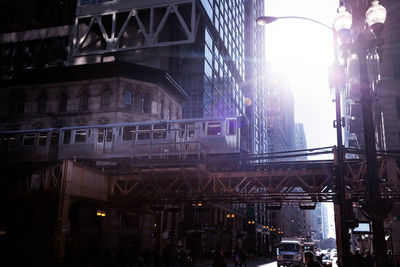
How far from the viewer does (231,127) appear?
2897 centimetres

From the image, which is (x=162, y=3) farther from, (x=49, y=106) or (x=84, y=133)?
(x=84, y=133)

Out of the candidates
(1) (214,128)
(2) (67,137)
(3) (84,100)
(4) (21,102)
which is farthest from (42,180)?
(4) (21,102)

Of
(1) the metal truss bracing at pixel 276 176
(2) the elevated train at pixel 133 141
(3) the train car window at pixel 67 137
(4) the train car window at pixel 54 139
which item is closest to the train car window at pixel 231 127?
(2) the elevated train at pixel 133 141

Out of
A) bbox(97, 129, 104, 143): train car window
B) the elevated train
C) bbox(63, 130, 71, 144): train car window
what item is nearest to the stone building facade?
bbox(63, 130, 71, 144): train car window

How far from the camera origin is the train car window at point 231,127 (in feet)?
94.6

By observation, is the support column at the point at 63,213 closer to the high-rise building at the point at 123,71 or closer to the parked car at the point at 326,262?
the high-rise building at the point at 123,71

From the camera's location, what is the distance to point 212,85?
216ft

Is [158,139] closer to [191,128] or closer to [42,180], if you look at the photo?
[191,128]

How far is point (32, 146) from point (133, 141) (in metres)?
9.75

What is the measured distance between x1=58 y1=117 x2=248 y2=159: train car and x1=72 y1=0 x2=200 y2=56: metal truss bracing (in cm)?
1541

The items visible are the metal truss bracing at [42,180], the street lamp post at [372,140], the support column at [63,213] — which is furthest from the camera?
the metal truss bracing at [42,180]

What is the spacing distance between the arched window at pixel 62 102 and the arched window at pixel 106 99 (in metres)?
4.89

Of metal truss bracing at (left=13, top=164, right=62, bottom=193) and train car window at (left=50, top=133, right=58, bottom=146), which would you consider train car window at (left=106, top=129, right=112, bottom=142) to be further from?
metal truss bracing at (left=13, top=164, right=62, bottom=193)

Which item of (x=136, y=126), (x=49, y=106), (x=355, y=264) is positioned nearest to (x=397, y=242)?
(x=355, y=264)
